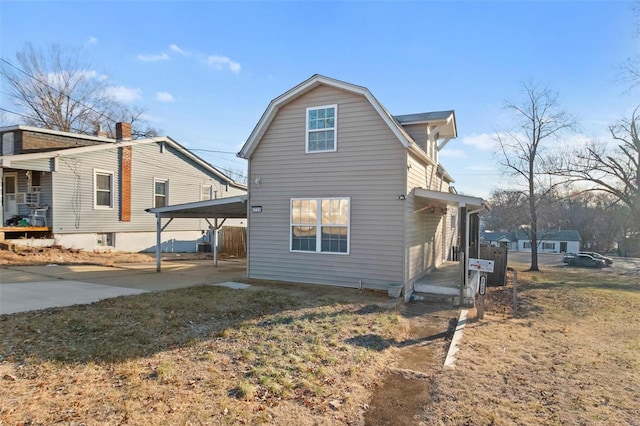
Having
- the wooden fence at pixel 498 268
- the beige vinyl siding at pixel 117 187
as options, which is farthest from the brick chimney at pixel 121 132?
the wooden fence at pixel 498 268

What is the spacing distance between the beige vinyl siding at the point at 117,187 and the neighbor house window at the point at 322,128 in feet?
42.0

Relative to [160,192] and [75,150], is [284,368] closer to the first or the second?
[75,150]

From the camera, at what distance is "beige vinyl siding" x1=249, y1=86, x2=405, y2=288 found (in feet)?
31.9

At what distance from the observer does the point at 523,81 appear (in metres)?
25.3

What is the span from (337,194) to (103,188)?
552 inches

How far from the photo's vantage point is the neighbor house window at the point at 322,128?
34.0 ft

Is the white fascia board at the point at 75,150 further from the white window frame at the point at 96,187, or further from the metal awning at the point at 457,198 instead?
the metal awning at the point at 457,198

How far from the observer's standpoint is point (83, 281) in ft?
35.3

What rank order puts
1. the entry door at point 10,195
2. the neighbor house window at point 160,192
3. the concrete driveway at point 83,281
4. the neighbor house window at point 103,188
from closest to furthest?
the concrete driveway at point 83,281 → the entry door at point 10,195 → the neighbor house window at point 103,188 → the neighbor house window at point 160,192

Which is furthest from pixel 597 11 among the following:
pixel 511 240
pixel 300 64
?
pixel 511 240

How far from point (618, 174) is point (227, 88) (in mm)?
21652

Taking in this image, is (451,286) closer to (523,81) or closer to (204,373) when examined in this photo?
(204,373)

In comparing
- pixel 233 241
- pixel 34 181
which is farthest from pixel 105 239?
pixel 233 241

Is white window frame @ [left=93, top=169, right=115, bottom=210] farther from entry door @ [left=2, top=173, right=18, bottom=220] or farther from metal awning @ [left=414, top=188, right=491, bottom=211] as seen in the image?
metal awning @ [left=414, top=188, right=491, bottom=211]
